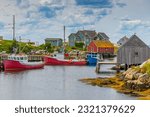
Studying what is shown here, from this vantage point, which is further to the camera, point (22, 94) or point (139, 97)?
point (22, 94)

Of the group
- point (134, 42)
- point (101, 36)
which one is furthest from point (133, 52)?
point (101, 36)

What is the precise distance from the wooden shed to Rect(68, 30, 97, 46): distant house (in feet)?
200

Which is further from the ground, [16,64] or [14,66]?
[16,64]

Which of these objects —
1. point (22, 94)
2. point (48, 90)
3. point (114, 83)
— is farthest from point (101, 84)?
point (22, 94)

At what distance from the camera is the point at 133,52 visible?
174 ft

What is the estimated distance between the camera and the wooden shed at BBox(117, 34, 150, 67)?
173 feet

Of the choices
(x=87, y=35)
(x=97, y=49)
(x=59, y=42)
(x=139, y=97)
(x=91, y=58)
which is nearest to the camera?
(x=139, y=97)

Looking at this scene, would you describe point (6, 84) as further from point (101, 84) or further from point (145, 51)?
point (145, 51)

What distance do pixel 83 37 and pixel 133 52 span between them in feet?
209

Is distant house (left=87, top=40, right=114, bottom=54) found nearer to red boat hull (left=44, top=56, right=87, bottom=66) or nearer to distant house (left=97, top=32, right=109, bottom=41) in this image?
distant house (left=97, top=32, right=109, bottom=41)

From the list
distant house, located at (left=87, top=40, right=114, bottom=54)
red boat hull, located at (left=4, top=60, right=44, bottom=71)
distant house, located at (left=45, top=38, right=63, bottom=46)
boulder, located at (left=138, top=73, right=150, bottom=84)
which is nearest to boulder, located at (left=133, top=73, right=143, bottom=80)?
boulder, located at (left=138, top=73, right=150, bottom=84)

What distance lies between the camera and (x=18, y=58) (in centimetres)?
6097

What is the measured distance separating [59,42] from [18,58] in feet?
212

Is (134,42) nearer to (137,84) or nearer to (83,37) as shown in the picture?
(137,84)
